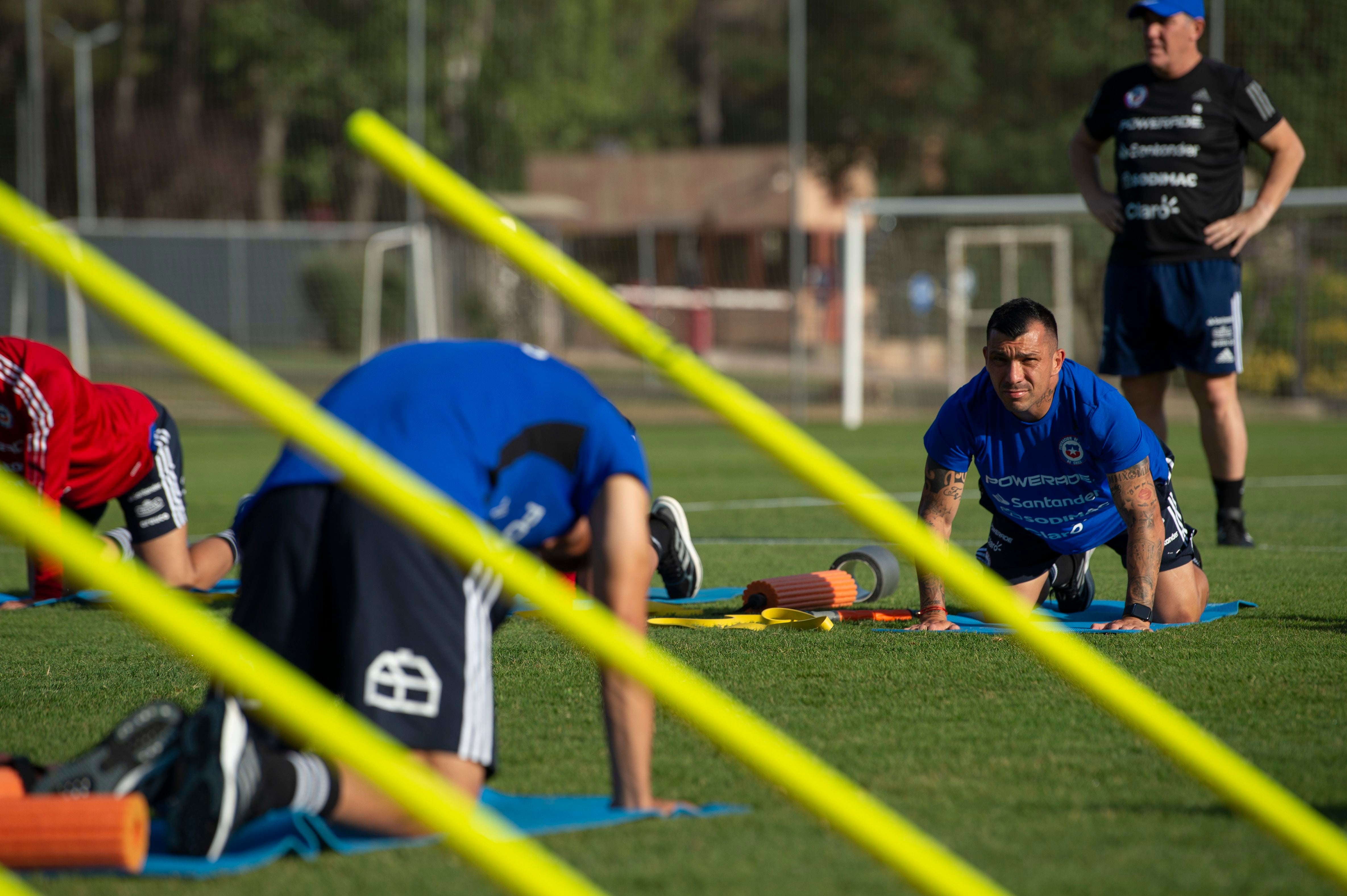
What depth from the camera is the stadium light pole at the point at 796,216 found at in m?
18.1

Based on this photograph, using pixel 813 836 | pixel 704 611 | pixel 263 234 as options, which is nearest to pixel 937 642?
pixel 704 611

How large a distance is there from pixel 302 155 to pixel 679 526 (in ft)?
79.8

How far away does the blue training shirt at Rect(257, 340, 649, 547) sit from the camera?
9.05ft

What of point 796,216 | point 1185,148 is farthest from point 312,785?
point 796,216

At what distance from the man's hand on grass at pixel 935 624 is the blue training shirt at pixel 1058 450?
48 cm

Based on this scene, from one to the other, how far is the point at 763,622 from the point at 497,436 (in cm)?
249

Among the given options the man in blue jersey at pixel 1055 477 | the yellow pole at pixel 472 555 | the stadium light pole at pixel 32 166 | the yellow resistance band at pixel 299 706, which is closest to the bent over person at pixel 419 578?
the yellow pole at pixel 472 555

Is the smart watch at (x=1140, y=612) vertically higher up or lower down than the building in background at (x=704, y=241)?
lower down

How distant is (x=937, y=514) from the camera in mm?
4875

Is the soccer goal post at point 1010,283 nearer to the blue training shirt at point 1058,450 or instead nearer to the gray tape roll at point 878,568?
the gray tape roll at point 878,568

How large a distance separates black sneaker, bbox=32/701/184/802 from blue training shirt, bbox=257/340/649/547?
47 cm

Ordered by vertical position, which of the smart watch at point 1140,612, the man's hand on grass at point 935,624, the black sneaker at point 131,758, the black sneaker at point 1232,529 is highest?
the black sneaker at point 131,758

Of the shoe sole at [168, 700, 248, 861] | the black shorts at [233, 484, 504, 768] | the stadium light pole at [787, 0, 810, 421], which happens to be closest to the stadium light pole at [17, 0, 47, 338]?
the stadium light pole at [787, 0, 810, 421]

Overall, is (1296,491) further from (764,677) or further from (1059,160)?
(1059,160)
